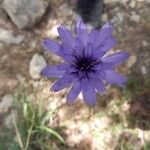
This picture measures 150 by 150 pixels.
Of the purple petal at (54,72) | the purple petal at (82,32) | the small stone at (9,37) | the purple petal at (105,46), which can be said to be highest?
the small stone at (9,37)

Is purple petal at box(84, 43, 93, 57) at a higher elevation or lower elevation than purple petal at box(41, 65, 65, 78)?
higher

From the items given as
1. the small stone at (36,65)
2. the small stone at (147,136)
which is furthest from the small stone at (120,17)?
the small stone at (147,136)

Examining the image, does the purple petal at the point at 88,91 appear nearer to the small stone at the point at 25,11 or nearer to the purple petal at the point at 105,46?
the purple petal at the point at 105,46

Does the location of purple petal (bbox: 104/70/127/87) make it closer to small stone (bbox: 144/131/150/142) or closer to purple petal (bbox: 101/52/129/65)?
purple petal (bbox: 101/52/129/65)

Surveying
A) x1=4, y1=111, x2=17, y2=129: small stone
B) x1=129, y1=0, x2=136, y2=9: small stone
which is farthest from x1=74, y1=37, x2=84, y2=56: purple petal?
x1=129, y1=0, x2=136, y2=9: small stone

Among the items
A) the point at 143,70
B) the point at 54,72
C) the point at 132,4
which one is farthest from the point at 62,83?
the point at 132,4

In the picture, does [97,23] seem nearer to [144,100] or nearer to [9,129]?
[144,100]

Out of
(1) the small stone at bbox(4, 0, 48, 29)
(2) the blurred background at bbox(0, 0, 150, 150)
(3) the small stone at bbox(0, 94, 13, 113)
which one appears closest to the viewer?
(2) the blurred background at bbox(0, 0, 150, 150)
